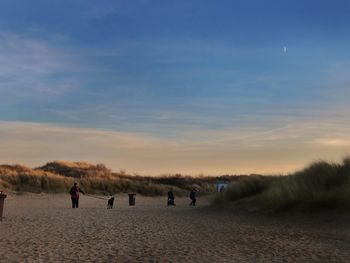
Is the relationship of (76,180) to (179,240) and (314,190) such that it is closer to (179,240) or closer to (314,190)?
(314,190)

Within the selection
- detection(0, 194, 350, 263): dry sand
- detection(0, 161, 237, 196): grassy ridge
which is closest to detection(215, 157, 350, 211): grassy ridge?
detection(0, 194, 350, 263): dry sand

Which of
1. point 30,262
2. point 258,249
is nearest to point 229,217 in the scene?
point 258,249

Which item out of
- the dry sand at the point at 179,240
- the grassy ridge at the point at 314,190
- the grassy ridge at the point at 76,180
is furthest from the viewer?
the grassy ridge at the point at 76,180

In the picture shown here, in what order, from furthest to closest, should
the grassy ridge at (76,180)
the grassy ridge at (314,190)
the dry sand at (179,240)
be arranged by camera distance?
the grassy ridge at (76,180), the grassy ridge at (314,190), the dry sand at (179,240)

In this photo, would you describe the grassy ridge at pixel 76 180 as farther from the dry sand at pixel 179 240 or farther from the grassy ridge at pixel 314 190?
the dry sand at pixel 179 240

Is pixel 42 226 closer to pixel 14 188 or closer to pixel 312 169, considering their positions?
pixel 312 169

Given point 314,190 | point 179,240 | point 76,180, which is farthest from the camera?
point 76,180

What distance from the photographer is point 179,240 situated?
46.9 ft

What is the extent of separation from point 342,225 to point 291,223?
2130 mm

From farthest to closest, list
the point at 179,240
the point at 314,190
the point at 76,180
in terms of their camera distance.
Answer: the point at 76,180 < the point at 314,190 < the point at 179,240

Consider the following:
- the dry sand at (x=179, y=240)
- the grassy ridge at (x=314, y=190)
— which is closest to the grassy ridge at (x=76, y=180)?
the grassy ridge at (x=314, y=190)

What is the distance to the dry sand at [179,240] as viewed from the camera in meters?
11.5

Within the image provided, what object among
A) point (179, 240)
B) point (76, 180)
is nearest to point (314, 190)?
point (179, 240)

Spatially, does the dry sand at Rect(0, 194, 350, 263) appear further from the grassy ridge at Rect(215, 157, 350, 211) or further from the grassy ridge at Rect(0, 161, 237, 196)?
the grassy ridge at Rect(0, 161, 237, 196)
